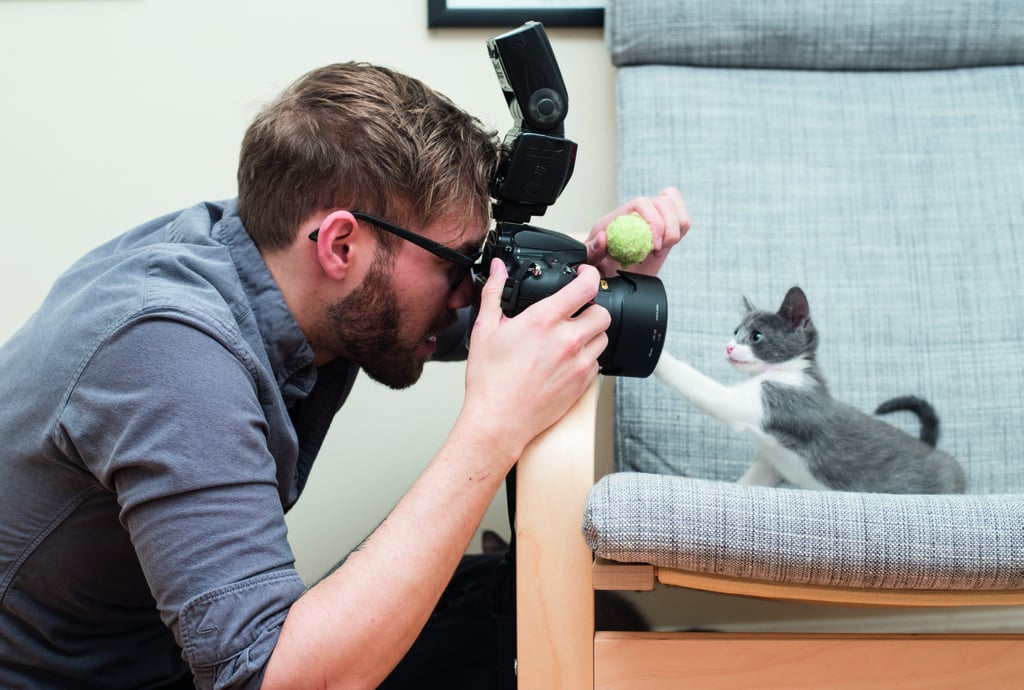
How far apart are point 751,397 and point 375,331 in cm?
38

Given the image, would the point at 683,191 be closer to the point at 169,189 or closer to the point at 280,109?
the point at 280,109

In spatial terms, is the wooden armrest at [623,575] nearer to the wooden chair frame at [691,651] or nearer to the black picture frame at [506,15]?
the wooden chair frame at [691,651]

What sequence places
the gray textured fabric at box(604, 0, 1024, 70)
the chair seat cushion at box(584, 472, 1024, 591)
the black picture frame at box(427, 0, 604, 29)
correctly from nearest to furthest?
the chair seat cushion at box(584, 472, 1024, 591), the gray textured fabric at box(604, 0, 1024, 70), the black picture frame at box(427, 0, 604, 29)

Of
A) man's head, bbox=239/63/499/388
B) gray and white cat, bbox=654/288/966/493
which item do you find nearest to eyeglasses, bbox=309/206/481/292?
man's head, bbox=239/63/499/388

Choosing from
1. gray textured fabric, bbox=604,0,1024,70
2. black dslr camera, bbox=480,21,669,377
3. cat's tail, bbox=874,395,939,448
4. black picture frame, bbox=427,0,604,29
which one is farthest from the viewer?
black picture frame, bbox=427,0,604,29

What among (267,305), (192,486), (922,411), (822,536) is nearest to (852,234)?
(922,411)

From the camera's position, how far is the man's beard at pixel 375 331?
2.87 ft

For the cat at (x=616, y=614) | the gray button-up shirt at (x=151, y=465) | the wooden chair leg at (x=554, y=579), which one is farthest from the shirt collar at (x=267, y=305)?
the cat at (x=616, y=614)

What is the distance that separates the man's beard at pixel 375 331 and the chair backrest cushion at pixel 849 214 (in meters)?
0.32

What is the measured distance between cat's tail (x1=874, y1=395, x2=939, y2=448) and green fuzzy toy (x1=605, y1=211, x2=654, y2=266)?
391 mm

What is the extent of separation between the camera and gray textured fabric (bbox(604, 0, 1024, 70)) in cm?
123

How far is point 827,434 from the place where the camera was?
90 centimetres

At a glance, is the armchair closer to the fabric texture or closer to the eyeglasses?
the fabric texture

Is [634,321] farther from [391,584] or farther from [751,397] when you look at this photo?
[391,584]
